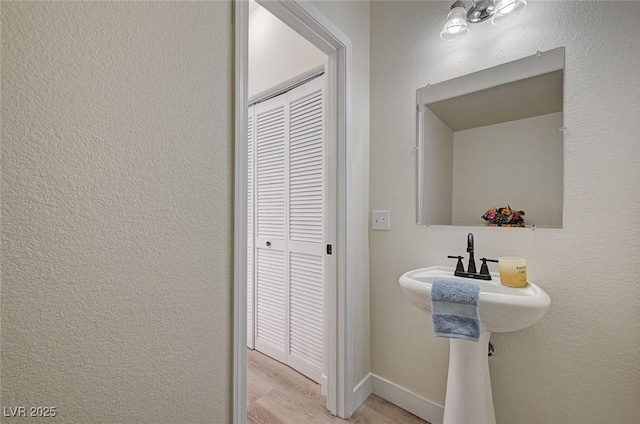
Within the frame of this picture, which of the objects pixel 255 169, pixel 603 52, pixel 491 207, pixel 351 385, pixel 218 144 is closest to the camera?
pixel 218 144

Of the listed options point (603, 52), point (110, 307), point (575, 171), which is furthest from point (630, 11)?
point (110, 307)

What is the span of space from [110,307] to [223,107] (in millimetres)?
684

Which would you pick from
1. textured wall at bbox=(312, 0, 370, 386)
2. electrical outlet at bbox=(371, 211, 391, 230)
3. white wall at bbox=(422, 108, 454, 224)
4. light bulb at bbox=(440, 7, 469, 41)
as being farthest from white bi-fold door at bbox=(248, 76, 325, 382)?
light bulb at bbox=(440, 7, 469, 41)

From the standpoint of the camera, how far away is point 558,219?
3.85 ft

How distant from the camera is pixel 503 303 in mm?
982

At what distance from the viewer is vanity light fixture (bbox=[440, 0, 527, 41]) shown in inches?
47.4

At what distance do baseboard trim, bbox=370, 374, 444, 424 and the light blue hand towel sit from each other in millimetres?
695

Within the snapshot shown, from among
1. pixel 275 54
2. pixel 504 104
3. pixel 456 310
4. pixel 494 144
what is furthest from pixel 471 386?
pixel 275 54

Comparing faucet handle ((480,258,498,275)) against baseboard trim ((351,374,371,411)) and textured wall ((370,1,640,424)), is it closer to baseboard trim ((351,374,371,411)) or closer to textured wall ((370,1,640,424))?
textured wall ((370,1,640,424))

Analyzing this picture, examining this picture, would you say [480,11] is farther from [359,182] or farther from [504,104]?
[359,182]

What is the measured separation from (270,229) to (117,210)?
1.44 metres

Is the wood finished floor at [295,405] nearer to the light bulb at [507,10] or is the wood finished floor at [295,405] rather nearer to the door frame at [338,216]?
the door frame at [338,216]

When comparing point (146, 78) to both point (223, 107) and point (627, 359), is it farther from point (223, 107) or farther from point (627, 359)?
point (627, 359)

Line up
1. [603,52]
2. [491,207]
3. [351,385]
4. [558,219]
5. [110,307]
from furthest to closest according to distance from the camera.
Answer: [351,385] → [491,207] → [558,219] → [603,52] → [110,307]
